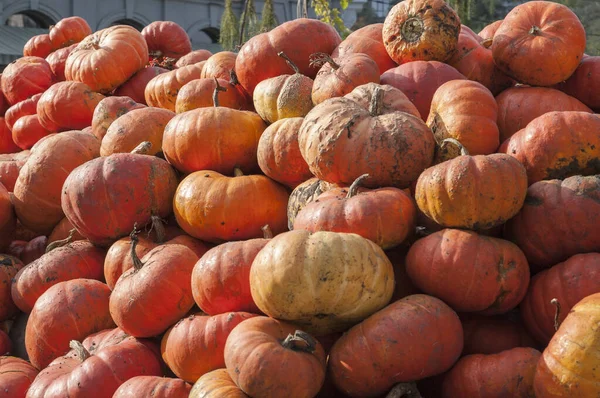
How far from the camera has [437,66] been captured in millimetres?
4016

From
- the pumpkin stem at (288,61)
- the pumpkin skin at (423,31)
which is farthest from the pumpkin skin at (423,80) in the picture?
the pumpkin stem at (288,61)

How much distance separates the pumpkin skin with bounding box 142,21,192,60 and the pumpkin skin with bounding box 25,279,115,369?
4002 mm

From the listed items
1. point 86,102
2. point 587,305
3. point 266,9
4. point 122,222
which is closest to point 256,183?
point 122,222

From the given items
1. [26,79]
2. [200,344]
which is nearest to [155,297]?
[200,344]

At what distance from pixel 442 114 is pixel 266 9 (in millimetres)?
11956

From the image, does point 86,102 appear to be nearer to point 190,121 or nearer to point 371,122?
point 190,121

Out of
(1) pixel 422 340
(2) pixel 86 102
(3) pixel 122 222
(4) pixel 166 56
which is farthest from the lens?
(4) pixel 166 56

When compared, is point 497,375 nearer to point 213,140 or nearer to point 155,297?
point 155,297

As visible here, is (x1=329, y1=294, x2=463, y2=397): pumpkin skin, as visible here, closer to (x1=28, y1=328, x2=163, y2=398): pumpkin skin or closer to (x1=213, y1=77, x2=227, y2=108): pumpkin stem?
(x1=28, y1=328, x2=163, y2=398): pumpkin skin

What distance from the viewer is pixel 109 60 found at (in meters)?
5.84

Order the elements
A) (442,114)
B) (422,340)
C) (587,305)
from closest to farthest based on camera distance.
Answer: (587,305) → (422,340) → (442,114)

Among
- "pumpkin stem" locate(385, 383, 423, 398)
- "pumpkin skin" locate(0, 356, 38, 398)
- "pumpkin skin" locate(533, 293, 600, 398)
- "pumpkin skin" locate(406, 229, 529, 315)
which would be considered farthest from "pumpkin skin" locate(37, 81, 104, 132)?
"pumpkin skin" locate(533, 293, 600, 398)

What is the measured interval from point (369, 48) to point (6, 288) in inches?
115

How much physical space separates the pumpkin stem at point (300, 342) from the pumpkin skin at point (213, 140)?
163cm
